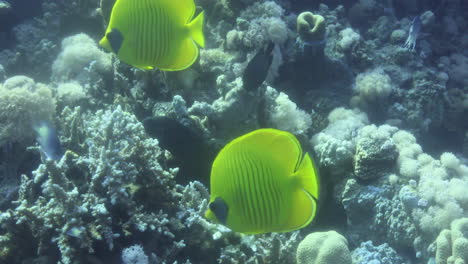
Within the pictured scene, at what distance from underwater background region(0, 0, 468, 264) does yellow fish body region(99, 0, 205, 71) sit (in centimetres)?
118

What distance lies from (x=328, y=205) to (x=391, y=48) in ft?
17.8

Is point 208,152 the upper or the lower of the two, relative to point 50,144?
lower

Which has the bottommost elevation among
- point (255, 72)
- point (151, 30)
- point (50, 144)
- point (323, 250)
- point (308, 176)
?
point (323, 250)

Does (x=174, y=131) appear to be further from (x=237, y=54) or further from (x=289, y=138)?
(x=289, y=138)

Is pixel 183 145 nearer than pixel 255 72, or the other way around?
pixel 255 72

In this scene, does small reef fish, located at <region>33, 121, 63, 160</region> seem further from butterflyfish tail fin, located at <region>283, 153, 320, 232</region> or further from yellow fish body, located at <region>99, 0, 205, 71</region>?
butterflyfish tail fin, located at <region>283, 153, 320, 232</region>

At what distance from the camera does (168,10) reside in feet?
7.72

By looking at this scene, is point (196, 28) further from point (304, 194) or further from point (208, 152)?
point (208, 152)

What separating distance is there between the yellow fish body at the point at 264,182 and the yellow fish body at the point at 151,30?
40.7 inches

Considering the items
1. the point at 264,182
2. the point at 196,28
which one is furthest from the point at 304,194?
the point at 196,28

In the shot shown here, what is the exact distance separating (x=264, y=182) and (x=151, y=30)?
1.37 m

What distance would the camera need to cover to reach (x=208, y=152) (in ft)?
12.9

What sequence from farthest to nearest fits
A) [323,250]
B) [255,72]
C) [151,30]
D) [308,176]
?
[255,72]
[323,250]
[151,30]
[308,176]

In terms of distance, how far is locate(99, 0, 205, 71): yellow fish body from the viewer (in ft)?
7.69
